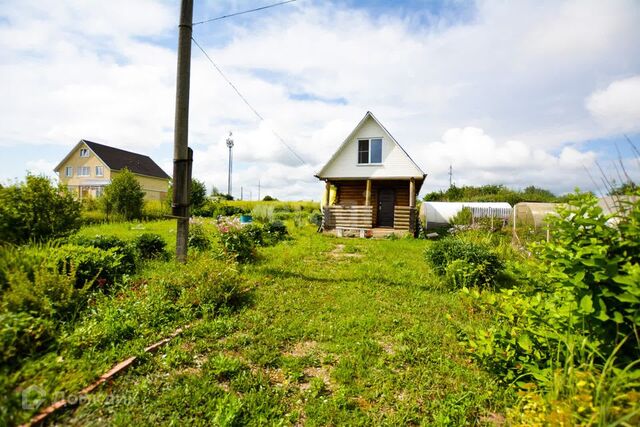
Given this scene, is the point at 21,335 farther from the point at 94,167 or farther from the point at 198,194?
the point at 94,167

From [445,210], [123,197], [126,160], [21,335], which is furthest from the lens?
[126,160]

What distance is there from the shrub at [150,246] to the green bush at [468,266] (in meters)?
6.87

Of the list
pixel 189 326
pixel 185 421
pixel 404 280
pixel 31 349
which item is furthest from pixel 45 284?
pixel 404 280

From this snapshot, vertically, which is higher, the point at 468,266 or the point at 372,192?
the point at 372,192

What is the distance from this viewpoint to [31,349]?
2.64 meters

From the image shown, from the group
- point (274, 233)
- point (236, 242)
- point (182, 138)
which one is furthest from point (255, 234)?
point (182, 138)

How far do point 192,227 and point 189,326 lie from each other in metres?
5.44

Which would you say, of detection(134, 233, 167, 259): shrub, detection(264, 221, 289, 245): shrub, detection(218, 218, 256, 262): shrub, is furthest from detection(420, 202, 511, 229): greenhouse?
detection(134, 233, 167, 259): shrub

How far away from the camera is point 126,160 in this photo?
1674 inches

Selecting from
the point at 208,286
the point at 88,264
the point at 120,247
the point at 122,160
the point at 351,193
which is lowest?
the point at 208,286

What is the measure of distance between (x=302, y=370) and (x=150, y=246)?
20.0 ft

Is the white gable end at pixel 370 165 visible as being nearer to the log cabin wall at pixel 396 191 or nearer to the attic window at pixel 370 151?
the attic window at pixel 370 151

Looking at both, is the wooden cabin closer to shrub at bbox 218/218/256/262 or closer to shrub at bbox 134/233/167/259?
shrub at bbox 218/218/256/262

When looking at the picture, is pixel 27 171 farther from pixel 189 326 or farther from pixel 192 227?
pixel 189 326
